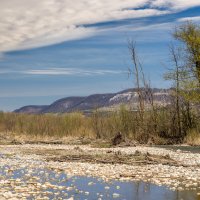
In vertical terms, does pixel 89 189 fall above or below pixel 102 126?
below

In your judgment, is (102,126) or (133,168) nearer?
(133,168)

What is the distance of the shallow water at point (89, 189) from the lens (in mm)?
11250

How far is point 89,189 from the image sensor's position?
486 inches

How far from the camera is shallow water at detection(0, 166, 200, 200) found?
11.2 m

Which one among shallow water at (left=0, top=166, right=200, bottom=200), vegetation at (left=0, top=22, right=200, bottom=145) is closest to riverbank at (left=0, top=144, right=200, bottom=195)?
shallow water at (left=0, top=166, right=200, bottom=200)

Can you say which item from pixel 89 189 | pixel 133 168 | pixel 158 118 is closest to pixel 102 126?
pixel 158 118

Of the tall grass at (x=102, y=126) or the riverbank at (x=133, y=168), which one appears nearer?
the riverbank at (x=133, y=168)

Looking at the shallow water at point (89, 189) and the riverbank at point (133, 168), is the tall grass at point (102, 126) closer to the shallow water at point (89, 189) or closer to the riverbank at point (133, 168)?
the riverbank at point (133, 168)

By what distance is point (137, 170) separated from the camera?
627 inches

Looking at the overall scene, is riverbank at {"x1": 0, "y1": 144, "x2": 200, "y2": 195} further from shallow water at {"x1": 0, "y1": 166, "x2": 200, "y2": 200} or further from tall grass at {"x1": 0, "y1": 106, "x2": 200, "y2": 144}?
tall grass at {"x1": 0, "y1": 106, "x2": 200, "y2": 144}

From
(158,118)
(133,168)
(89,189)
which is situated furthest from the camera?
(158,118)

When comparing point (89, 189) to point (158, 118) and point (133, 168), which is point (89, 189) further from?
point (158, 118)

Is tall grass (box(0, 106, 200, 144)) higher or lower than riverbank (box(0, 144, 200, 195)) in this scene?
higher

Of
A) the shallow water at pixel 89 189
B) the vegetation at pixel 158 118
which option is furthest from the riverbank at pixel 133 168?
the vegetation at pixel 158 118
